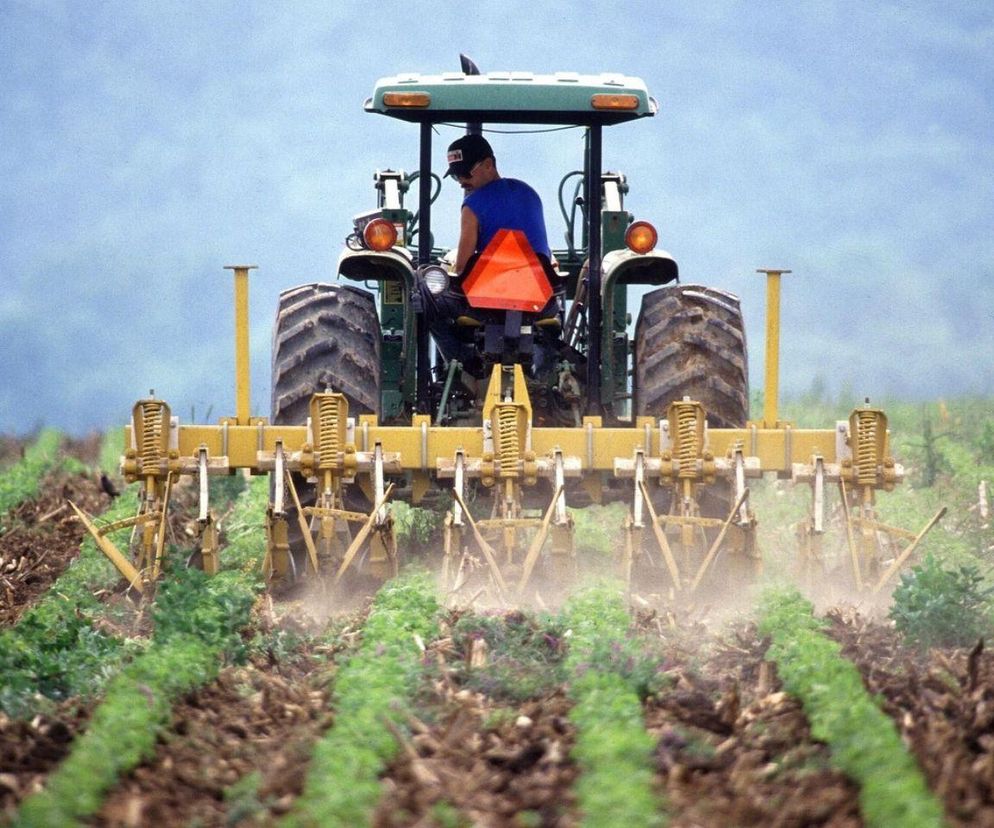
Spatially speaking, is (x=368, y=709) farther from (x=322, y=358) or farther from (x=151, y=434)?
(x=322, y=358)

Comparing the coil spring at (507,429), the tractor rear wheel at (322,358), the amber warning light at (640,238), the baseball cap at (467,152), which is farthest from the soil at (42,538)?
the amber warning light at (640,238)

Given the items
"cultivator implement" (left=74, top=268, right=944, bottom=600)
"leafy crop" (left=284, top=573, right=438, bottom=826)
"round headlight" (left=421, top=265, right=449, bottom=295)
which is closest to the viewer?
"leafy crop" (left=284, top=573, right=438, bottom=826)

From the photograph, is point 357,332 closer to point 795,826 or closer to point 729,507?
point 729,507

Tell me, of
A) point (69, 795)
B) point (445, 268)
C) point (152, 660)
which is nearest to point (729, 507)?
point (445, 268)

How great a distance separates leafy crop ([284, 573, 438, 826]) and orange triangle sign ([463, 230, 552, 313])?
1843mm

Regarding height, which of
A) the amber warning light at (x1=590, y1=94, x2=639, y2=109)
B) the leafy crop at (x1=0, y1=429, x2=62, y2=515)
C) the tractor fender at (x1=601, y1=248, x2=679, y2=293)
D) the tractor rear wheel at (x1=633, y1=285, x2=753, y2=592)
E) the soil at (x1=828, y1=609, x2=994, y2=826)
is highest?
the amber warning light at (x1=590, y1=94, x2=639, y2=109)

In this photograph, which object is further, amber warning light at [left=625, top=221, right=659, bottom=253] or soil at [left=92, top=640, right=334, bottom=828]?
amber warning light at [left=625, top=221, right=659, bottom=253]

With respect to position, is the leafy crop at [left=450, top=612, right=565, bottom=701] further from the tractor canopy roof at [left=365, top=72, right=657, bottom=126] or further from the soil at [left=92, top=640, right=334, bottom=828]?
the tractor canopy roof at [left=365, top=72, right=657, bottom=126]

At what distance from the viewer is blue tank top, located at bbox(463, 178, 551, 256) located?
10.2 meters

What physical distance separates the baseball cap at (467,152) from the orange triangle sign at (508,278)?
A: 1.40 ft

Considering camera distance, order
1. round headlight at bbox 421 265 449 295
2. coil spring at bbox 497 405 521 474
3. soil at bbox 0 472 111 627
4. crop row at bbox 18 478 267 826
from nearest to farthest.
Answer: crop row at bbox 18 478 267 826, coil spring at bbox 497 405 521 474, round headlight at bbox 421 265 449 295, soil at bbox 0 472 111 627

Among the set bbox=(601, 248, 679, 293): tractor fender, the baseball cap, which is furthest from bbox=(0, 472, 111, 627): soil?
bbox=(601, 248, 679, 293): tractor fender

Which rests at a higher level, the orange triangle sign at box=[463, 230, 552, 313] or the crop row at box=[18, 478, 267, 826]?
the orange triangle sign at box=[463, 230, 552, 313]

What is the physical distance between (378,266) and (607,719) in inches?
187
